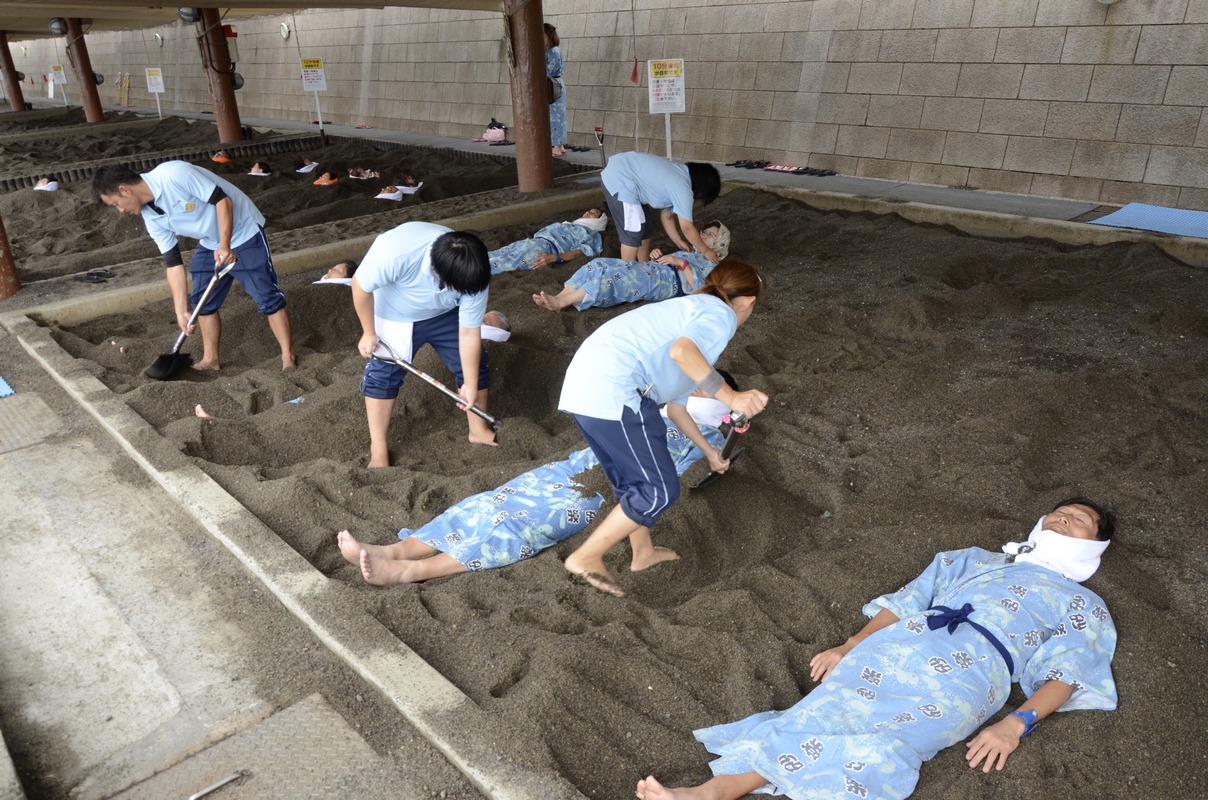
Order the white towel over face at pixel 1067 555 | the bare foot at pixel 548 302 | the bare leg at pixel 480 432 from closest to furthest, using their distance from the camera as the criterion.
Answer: the white towel over face at pixel 1067 555 < the bare leg at pixel 480 432 < the bare foot at pixel 548 302

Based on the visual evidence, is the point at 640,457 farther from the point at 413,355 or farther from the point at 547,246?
the point at 547,246

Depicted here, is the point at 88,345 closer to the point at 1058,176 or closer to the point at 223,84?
the point at 1058,176

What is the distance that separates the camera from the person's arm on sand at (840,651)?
6.97 feet

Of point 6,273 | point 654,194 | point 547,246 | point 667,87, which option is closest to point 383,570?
point 654,194

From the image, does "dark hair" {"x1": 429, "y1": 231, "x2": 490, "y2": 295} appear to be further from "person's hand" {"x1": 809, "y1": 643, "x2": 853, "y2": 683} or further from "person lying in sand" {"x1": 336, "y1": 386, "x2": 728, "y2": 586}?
"person's hand" {"x1": 809, "y1": 643, "x2": 853, "y2": 683}

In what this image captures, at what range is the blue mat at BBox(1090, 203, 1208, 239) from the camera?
5242mm

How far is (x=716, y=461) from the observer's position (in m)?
2.78

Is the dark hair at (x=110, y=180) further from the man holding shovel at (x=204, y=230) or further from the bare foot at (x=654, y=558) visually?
the bare foot at (x=654, y=558)

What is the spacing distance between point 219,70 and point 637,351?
Result: 34.0 ft

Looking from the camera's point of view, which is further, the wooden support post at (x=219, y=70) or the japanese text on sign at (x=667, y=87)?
the wooden support post at (x=219, y=70)

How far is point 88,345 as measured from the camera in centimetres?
465

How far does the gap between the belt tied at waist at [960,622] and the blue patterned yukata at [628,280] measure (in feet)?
9.51

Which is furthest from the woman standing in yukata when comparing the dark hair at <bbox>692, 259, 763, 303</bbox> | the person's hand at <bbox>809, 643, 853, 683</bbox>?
the person's hand at <bbox>809, 643, 853, 683</bbox>

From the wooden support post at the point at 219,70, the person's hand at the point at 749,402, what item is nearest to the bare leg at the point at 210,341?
the person's hand at the point at 749,402
